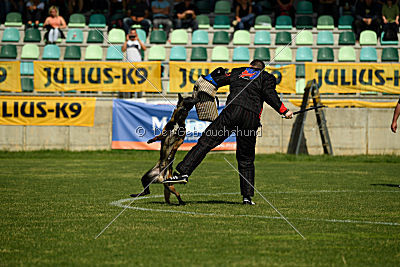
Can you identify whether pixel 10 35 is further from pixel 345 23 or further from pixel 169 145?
pixel 169 145

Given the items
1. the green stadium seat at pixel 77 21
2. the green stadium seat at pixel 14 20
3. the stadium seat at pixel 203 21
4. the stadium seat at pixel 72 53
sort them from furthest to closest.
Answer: the green stadium seat at pixel 14 20 < the green stadium seat at pixel 77 21 < the stadium seat at pixel 203 21 < the stadium seat at pixel 72 53

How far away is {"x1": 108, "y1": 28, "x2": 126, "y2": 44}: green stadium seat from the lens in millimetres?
26375

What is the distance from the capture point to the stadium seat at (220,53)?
25386 mm

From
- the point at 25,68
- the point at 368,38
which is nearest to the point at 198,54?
the point at 25,68

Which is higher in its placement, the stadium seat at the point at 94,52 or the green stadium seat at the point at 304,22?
the green stadium seat at the point at 304,22

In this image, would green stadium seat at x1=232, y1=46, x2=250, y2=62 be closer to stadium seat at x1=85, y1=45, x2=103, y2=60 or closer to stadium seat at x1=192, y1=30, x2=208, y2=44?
stadium seat at x1=192, y1=30, x2=208, y2=44

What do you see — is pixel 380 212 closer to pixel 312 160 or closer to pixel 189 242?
pixel 189 242

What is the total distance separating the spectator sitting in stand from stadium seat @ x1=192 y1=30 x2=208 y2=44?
0.42 metres

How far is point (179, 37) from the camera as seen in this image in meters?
26.4

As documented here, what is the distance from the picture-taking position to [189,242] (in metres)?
6.27

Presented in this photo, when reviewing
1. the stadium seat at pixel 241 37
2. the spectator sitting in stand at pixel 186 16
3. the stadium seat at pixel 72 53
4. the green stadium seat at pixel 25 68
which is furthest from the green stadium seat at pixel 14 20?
the stadium seat at pixel 241 37

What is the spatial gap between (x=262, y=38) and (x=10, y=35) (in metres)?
Answer: 10.2

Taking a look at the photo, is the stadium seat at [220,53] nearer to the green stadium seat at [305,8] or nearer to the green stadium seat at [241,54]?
the green stadium seat at [241,54]

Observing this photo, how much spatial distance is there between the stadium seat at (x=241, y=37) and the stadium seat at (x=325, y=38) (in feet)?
9.26
